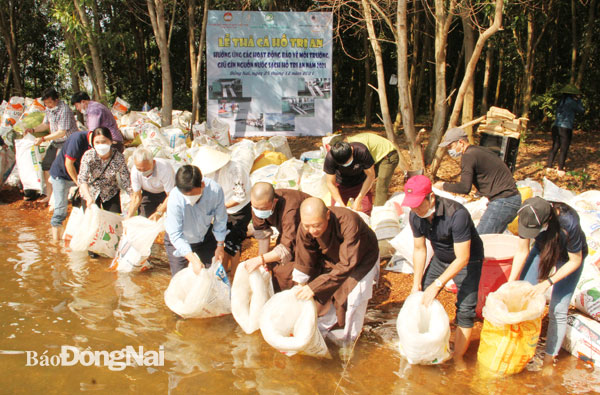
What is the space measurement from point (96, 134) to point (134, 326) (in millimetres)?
1911

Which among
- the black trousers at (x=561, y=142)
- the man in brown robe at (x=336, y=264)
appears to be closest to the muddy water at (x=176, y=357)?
the man in brown robe at (x=336, y=264)

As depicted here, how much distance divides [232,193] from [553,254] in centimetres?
269

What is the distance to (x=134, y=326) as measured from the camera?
406 centimetres

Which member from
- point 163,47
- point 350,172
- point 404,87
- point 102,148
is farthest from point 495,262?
point 163,47

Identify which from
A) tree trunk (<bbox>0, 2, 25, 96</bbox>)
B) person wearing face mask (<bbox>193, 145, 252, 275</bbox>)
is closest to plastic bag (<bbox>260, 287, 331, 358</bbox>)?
person wearing face mask (<bbox>193, 145, 252, 275</bbox>)

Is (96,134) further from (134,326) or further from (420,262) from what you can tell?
(420,262)

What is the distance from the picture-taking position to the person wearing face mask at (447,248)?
10.5 feet

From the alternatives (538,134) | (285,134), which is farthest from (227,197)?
(538,134)

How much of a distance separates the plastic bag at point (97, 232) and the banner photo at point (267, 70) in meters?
4.59

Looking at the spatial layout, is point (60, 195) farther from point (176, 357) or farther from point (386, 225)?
point (386, 225)

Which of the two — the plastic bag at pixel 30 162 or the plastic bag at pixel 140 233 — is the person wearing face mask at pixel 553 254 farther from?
the plastic bag at pixel 30 162

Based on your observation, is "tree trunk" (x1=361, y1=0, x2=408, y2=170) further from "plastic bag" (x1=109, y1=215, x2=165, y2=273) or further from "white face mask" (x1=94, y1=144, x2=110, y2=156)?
"white face mask" (x1=94, y1=144, x2=110, y2=156)

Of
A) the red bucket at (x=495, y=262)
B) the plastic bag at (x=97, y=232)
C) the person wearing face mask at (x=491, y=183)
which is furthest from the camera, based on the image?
the plastic bag at (x=97, y=232)

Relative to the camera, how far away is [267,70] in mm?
9555
